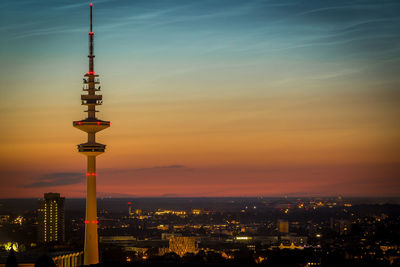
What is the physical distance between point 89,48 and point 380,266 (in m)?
73.8

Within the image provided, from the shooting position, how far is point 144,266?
117m

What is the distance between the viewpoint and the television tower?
16300 centimetres

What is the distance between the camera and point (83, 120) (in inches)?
6634

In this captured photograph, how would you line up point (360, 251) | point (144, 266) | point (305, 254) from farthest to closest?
point (305, 254), point (360, 251), point (144, 266)

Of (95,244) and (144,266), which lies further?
(95,244)

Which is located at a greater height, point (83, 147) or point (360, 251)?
point (83, 147)

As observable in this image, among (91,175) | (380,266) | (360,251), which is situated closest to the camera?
(380,266)

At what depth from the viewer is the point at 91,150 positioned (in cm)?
16425

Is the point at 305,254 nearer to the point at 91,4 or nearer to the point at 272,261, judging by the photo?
the point at 272,261

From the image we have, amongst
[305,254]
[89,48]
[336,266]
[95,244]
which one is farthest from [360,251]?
[89,48]

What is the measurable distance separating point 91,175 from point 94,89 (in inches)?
752

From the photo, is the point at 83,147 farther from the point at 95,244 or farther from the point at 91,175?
the point at 95,244

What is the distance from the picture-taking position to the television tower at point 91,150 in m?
163

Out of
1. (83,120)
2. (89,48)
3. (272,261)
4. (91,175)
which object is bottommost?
(272,261)
